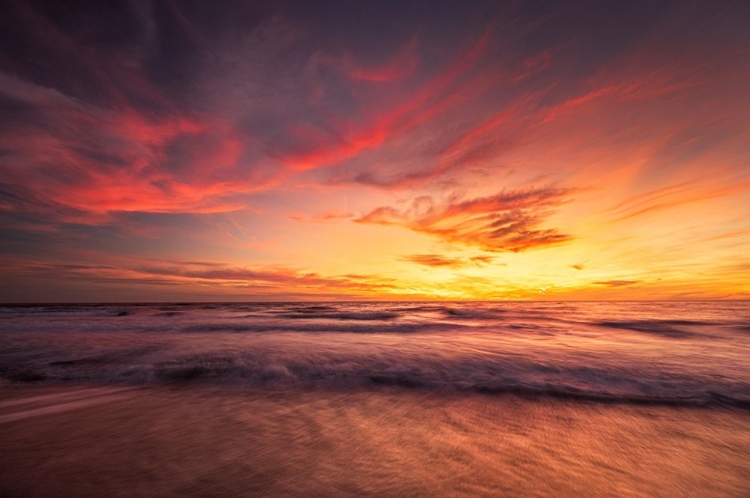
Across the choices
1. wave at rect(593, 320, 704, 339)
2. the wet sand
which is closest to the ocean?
the wet sand

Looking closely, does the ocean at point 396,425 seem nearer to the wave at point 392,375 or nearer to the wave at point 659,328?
the wave at point 392,375

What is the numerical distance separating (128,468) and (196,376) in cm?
296

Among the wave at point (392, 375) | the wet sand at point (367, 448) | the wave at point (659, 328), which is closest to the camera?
the wet sand at point (367, 448)

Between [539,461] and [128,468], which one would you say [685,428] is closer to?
[539,461]

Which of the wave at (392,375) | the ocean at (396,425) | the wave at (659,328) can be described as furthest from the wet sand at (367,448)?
the wave at (659,328)

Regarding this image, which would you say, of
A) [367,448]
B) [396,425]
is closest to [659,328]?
[396,425]

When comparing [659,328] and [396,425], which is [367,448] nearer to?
[396,425]

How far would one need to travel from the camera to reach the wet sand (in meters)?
2.05

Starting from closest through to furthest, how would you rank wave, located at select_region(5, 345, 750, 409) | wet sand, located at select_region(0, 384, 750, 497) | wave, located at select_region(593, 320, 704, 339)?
wet sand, located at select_region(0, 384, 750, 497) → wave, located at select_region(5, 345, 750, 409) → wave, located at select_region(593, 320, 704, 339)

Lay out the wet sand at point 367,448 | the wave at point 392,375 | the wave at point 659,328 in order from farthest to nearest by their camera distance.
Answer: the wave at point 659,328
the wave at point 392,375
the wet sand at point 367,448

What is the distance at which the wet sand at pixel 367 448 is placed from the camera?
205 cm

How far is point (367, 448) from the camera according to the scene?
8.39ft

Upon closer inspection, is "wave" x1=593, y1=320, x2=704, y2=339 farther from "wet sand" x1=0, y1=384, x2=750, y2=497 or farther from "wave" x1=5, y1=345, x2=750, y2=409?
"wet sand" x1=0, y1=384, x2=750, y2=497

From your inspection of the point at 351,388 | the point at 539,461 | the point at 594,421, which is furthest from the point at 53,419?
the point at 594,421
